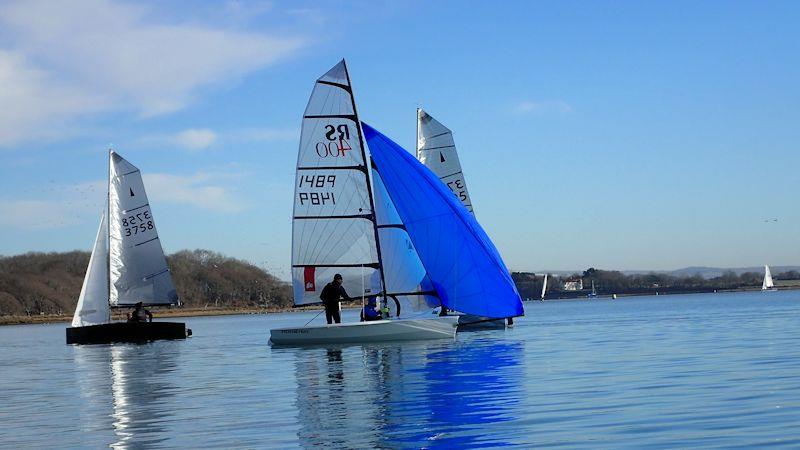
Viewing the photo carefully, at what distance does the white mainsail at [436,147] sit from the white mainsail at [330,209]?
11836 mm

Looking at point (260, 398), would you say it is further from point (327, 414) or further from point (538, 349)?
point (538, 349)

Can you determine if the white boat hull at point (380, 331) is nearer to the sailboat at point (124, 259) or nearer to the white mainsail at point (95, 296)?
the sailboat at point (124, 259)

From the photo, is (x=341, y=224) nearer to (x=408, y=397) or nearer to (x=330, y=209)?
(x=330, y=209)

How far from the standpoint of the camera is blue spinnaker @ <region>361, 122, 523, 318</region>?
37750mm

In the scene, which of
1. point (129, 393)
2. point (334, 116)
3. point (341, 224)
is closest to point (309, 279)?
point (341, 224)

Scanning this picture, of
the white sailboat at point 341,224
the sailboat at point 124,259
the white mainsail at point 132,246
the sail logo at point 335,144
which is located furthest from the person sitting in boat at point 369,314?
the white mainsail at point 132,246

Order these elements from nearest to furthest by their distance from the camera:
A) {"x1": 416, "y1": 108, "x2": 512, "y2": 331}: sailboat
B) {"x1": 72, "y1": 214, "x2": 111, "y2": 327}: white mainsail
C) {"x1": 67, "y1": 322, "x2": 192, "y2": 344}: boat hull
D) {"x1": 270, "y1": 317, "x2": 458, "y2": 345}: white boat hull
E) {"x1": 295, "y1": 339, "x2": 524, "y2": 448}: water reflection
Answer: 1. {"x1": 295, "y1": 339, "x2": 524, "y2": 448}: water reflection
2. {"x1": 270, "y1": 317, "x2": 458, "y2": 345}: white boat hull
3. {"x1": 67, "y1": 322, "x2": 192, "y2": 344}: boat hull
4. {"x1": 416, "y1": 108, "x2": 512, "y2": 331}: sailboat
5. {"x1": 72, "y1": 214, "x2": 111, "y2": 327}: white mainsail

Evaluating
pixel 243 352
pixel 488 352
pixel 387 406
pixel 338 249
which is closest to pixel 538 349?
pixel 488 352

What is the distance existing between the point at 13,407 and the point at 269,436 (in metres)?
8.75

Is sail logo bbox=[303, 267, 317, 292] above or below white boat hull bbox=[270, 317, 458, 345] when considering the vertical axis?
above

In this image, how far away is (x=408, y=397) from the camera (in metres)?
20.5

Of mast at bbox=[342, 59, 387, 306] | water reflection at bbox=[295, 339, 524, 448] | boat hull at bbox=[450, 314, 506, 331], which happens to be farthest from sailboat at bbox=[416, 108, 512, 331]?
water reflection at bbox=[295, 339, 524, 448]

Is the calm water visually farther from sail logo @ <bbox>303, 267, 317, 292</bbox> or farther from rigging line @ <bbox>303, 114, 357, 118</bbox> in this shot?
rigging line @ <bbox>303, 114, 357, 118</bbox>

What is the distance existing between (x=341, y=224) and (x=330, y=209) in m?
0.64
